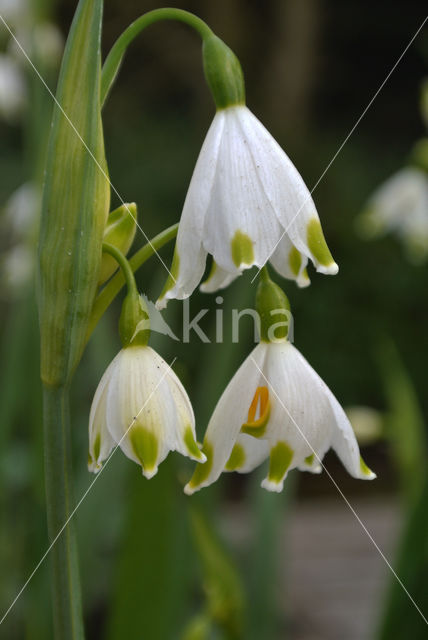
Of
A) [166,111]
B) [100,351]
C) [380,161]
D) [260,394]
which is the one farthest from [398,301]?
[260,394]

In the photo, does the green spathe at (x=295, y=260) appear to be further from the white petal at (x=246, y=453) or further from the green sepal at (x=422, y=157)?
the green sepal at (x=422, y=157)

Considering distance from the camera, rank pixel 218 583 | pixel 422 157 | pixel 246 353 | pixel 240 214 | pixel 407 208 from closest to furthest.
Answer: pixel 240 214 < pixel 218 583 < pixel 422 157 < pixel 407 208 < pixel 246 353

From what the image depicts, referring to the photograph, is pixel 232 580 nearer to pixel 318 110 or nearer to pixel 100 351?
pixel 100 351

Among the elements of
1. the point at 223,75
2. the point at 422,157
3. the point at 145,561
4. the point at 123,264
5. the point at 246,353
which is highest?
the point at 223,75

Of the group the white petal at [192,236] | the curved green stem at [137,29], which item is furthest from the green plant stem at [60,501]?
the curved green stem at [137,29]

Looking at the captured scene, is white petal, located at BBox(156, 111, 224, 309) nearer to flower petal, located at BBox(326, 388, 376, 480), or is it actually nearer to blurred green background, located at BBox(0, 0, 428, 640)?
flower petal, located at BBox(326, 388, 376, 480)

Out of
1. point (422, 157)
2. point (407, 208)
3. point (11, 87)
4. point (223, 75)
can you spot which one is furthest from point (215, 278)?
point (11, 87)

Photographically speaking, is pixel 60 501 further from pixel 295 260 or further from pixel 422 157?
pixel 422 157

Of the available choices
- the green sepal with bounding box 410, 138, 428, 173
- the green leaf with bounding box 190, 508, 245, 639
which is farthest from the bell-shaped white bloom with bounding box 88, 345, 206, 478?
the green sepal with bounding box 410, 138, 428, 173
